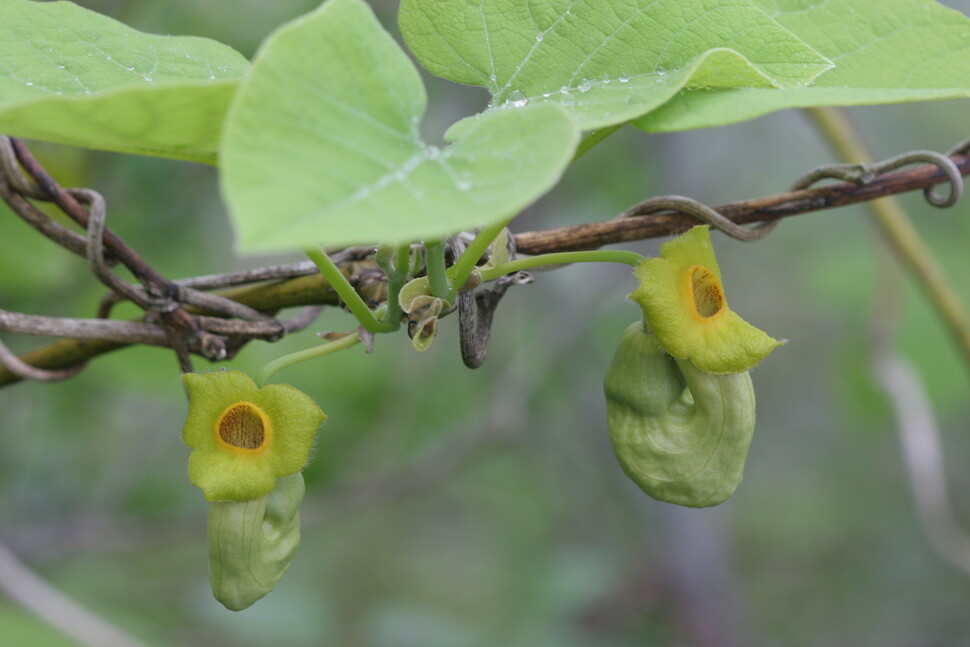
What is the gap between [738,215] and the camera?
80cm

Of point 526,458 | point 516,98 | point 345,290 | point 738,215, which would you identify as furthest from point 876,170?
point 526,458

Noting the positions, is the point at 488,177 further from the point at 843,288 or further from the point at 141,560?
the point at 141,560

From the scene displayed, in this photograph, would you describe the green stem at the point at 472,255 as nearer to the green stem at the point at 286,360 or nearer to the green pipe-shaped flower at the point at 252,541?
the green stem at the point at 286,360

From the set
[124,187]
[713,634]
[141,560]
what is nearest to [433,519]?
[141,560]

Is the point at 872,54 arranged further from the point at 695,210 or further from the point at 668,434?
the point at 668,434

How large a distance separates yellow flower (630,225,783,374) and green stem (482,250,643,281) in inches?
0.7

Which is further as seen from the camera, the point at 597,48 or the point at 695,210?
the point at 695,210

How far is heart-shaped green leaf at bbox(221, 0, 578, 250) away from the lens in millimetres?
378

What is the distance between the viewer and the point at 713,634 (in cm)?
279

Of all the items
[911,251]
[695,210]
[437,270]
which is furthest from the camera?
[911,251]

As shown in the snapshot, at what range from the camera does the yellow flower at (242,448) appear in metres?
0.66

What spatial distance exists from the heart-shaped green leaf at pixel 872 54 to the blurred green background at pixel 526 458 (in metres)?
1.12

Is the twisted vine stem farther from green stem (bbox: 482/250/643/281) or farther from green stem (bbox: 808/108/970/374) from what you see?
green stem (bbox: 808/108/970/374)

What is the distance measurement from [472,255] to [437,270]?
0.03 m
